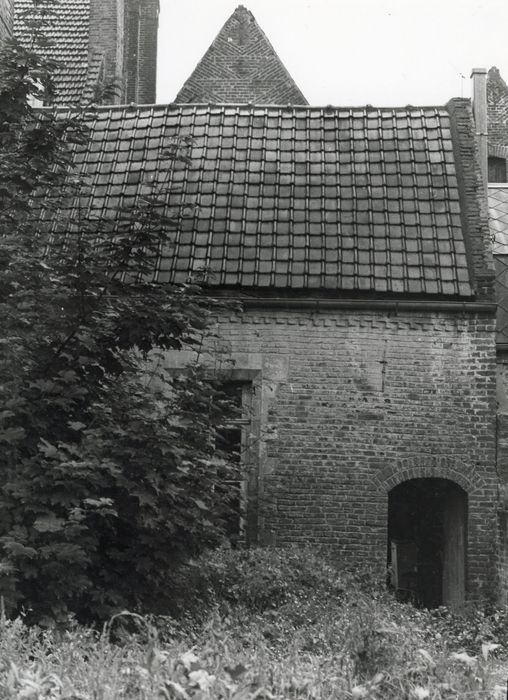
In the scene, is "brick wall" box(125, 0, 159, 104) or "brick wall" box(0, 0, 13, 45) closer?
"brick wall" box(0, 0, 13, 45)

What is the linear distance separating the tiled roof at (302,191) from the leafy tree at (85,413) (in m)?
4.26

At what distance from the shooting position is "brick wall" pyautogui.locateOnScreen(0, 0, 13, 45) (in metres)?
14.7

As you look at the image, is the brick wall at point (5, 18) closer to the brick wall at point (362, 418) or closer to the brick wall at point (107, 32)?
the brick wall at point (107, 32)

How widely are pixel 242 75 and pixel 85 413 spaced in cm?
1603

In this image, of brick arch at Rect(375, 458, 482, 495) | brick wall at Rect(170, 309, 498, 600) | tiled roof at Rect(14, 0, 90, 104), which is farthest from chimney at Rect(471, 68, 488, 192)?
tiled roof at Rect(14, 0, 90, 104)

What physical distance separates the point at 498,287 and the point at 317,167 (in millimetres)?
3516

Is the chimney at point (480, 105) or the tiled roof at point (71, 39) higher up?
the tiled roof at point (71, 39)

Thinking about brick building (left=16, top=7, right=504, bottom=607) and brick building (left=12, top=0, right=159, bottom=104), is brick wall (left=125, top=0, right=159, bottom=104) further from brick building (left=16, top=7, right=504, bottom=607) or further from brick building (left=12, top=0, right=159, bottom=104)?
brick building (left=16, top=7, right=504, bottom=607)

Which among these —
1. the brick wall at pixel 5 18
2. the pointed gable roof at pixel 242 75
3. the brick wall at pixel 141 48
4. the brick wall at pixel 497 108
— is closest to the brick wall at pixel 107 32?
the pointed gable roof at pixel 242 75

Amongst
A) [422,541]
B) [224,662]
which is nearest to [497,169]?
[422,541]

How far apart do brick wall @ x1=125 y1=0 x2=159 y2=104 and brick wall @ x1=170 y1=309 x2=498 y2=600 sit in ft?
53.6

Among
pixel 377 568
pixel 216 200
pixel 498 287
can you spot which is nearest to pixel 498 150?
pixel 498 287

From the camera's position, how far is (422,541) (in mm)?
14539

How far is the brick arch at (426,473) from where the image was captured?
12.0 m
